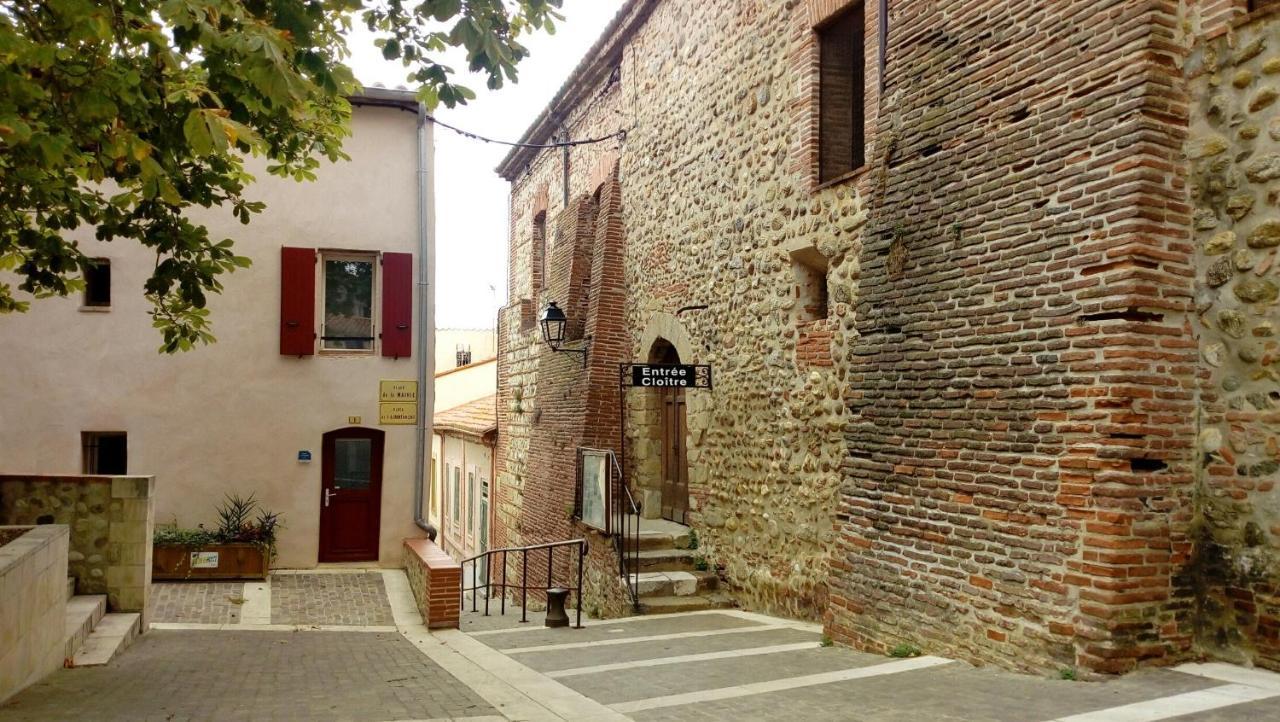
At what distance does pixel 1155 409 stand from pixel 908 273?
1.94 metres

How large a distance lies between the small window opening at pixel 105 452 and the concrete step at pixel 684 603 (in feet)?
23.1

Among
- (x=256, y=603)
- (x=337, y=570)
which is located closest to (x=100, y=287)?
(x=337, y=570)

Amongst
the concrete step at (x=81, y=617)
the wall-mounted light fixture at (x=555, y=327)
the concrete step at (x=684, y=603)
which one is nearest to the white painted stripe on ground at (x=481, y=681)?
the concrete step at (x=684, y=603)

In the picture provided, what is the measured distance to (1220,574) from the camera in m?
4.96

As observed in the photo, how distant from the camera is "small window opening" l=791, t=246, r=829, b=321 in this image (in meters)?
8.90

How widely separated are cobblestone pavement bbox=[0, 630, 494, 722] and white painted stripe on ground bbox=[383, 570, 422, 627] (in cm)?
106

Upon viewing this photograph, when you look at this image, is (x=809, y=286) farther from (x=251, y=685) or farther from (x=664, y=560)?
(x=251, y=685)

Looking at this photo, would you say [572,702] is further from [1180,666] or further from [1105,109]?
[1105,109]

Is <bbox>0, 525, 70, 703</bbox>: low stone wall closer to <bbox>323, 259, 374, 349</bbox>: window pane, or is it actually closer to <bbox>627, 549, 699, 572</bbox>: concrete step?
<bbox>323, 259, 374, 349</bbox>: window pane

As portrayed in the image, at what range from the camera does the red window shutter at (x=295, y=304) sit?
39.6 feet

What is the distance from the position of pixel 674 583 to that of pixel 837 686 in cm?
472

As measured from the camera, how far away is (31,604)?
611 cm

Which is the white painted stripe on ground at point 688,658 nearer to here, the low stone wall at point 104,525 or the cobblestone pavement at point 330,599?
the cobblestone pavement at point 330,599

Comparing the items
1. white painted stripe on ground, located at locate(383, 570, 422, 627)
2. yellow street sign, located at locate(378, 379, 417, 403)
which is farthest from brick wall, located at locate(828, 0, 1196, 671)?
yellow street sign, located at locate(378, 379, 417, 403)
